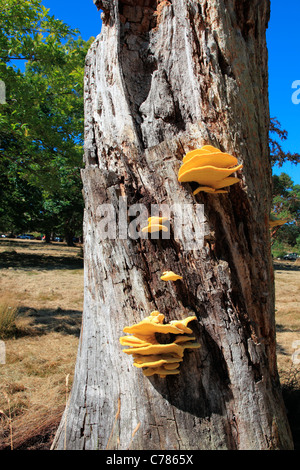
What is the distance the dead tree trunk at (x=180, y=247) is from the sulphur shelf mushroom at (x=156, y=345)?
183 millimetres

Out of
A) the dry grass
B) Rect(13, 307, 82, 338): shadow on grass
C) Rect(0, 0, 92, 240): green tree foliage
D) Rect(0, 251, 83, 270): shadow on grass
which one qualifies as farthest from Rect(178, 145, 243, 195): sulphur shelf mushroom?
Rect(0, 251, 83, 270): shadow on grass

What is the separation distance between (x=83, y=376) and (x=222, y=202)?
1.67 m

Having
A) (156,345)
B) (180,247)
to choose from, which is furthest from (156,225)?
(156,345)

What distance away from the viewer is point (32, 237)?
63.5m

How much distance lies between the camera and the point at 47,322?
21.5ft

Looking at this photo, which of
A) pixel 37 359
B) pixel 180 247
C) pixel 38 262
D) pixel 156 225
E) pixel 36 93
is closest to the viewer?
pixel 156 225

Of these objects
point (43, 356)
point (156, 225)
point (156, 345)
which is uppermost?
point (156, 225)

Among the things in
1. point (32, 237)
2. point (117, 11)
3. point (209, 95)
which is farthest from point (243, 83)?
point (32, 237)

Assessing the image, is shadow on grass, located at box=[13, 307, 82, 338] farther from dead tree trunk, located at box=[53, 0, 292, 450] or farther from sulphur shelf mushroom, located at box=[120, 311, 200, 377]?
sulphur shelf mushroom, located at box=[120, 311, 200, 377]

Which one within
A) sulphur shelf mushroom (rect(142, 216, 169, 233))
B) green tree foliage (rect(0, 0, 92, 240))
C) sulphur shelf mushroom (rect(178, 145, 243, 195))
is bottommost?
sulphur shelf mushroom (rect(142, 216, 169, 233))

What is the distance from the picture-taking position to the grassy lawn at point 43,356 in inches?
112

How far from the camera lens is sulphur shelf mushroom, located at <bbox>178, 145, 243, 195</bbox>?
157cm

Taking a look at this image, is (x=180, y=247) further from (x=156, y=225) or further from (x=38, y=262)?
(x=38, y=262)

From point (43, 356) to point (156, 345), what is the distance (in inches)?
161
